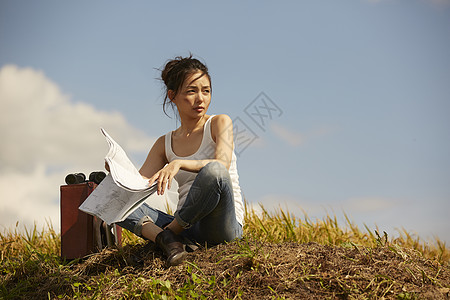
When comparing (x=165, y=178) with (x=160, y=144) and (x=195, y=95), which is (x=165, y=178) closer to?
(x=195, y=95)

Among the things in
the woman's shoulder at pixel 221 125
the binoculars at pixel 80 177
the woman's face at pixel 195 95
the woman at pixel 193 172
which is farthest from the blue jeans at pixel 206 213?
the woman's face at pixel 195 95

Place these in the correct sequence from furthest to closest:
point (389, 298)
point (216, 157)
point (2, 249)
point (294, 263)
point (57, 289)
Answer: point (2, 249) < point (57, 289) < point (216, 157) < point (294, 263) < point (389, 298)

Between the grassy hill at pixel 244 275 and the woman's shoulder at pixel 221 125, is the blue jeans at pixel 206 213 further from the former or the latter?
the woman's shoulder at pixel 221 125

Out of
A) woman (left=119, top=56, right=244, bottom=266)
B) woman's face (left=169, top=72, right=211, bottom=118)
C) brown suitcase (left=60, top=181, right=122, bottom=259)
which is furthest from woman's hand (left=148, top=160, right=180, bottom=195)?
brown suitcase (left=60, top=181, right=122, bottom=259)

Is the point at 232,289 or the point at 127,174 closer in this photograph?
the point at 232,289

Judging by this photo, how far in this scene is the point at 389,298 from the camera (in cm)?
268

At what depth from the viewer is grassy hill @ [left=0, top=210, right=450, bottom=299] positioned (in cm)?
276

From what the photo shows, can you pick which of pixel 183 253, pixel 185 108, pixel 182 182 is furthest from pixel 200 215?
pixel 185 108

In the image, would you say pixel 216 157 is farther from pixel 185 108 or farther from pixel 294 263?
pixel 294 263

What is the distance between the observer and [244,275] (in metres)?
2.88

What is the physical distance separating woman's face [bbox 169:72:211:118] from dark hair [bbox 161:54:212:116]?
0.14ft

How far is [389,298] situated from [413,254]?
90 centimetres

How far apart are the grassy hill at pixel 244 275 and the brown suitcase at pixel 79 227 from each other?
4.6 inches

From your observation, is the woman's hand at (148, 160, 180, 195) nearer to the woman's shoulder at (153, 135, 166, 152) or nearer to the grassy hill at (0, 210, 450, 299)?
the grassy hill at (0, 210, 450, 299)
